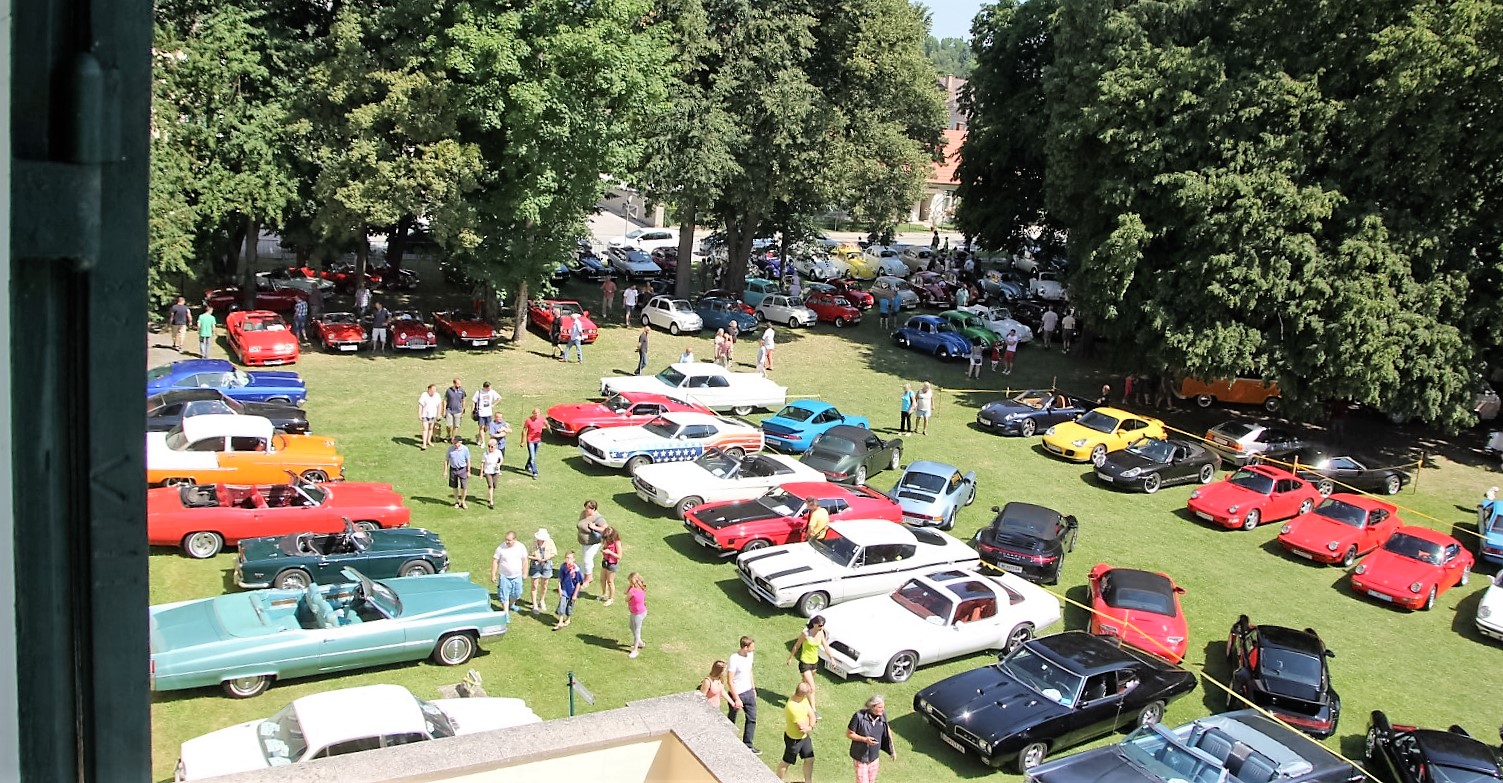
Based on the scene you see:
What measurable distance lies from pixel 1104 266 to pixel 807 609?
59.1 ft

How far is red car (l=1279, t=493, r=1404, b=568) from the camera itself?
23.1 metres

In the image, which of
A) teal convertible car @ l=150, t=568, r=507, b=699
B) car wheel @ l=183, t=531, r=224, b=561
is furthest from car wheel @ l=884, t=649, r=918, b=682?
car wheel @ l=183, t=531, r=224, b=561

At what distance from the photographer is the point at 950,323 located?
1604 inches

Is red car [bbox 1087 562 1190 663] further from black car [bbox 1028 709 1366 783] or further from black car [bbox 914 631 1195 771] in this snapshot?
black car [bbox 1028 709 1366 783]

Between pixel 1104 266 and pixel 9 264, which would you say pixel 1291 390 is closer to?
pixel 1104 266

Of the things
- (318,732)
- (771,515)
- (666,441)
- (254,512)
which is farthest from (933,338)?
(318,732)

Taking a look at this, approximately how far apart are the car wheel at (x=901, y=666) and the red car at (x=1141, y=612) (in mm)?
3321

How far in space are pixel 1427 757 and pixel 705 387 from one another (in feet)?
59.0

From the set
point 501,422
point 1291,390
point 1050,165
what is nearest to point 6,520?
point 501,422

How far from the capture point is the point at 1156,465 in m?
26.9

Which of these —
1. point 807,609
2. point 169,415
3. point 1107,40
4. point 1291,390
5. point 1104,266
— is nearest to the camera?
point 807,609

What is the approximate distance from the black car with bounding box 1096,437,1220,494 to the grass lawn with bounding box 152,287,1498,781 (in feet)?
1.20

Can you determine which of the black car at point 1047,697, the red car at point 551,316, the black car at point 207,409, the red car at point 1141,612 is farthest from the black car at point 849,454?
the red car at point 551,316

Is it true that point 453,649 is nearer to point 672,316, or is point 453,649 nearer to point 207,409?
point 207,409
